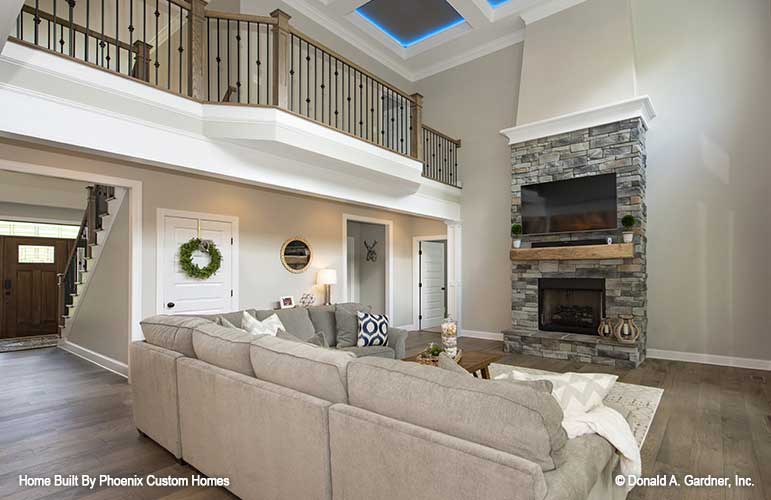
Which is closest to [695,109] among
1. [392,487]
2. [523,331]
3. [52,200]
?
[523,331]

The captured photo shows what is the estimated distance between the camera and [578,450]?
1505 mm

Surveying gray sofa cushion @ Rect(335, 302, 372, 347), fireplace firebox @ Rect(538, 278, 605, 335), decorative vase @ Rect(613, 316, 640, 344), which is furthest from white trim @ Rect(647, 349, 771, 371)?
gray sofa cushion @ Rect(335, 302, 372, 347)

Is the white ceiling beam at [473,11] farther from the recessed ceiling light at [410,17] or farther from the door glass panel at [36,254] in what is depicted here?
the door glass panel at [36,254]

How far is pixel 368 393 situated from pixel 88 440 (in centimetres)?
280

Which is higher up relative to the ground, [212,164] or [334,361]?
[212,164]

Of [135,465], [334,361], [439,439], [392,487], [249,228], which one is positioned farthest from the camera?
[249,228]

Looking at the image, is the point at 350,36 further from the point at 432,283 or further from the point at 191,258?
the point at 432,283

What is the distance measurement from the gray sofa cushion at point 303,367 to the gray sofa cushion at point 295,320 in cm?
215

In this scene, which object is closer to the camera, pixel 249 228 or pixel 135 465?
pixel 135 465

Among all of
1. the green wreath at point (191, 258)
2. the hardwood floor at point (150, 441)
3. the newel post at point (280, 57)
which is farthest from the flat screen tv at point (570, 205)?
the green wreath at point (191, 258)

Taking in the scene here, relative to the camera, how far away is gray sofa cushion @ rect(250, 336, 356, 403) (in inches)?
74.5

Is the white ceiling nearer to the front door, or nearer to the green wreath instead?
A: the green wreath

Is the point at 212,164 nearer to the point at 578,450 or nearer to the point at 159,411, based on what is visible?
the point at 159,411

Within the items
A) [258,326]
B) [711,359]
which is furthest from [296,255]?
[711,359]
